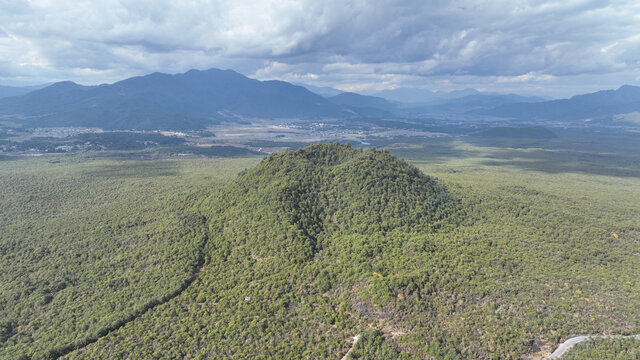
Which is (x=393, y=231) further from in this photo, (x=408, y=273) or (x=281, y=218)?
(x=281, y=218)

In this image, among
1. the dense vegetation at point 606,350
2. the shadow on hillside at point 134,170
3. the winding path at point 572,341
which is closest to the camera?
the dense vegetation at point 606,350

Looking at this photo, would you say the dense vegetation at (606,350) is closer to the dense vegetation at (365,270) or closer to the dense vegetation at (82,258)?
the dense vegetation at (365,270)

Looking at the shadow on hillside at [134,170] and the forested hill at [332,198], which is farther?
the shadow on hillside at [134,170]

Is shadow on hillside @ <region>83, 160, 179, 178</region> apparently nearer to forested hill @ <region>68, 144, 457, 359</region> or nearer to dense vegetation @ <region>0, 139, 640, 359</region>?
dense vegetation @ <region>0, 139, 640, 359</region>

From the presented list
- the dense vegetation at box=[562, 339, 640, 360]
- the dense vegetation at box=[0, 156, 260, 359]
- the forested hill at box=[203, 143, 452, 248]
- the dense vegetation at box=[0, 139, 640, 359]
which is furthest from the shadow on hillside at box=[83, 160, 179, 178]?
the dense vegetation at box=[562, 339, 640, 360]

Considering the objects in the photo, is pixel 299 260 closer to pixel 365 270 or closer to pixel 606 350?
pixel 365 270

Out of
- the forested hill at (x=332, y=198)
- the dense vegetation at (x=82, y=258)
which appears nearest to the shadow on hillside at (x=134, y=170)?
the dense vegetation at (x=82, y=258)

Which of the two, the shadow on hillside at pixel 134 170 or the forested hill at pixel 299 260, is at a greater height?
the shadow on hillside at pixel 134 170

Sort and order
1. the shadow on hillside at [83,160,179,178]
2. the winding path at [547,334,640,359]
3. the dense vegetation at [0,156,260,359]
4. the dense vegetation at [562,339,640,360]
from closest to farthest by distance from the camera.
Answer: the dense vegetation at [562,339,640,360] < the winding path at [547,334,640,359] < the dense vegetation at [0,156,260,359] < the shadow on hillside at [83,160,179,178]

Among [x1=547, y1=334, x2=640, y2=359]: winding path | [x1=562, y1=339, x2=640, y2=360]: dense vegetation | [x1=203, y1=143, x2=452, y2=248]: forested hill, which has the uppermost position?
[x1=203, y1=143, x2=452, y2=248]: forested hill

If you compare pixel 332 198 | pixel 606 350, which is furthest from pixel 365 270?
pixel 606 350
